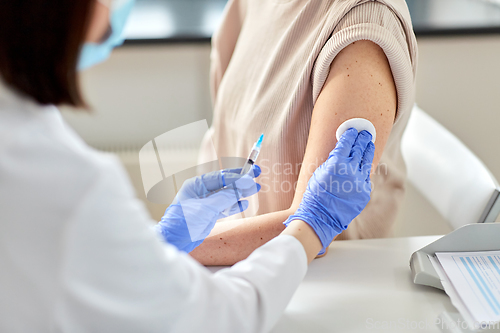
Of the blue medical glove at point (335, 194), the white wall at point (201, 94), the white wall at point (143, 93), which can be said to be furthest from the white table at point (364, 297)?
the white wall at point (143, 93)

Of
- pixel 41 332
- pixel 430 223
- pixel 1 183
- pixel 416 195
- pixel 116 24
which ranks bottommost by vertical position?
pixel 430 223

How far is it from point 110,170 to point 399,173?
2.92 ft

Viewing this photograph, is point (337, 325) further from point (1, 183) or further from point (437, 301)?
point (1, 183)

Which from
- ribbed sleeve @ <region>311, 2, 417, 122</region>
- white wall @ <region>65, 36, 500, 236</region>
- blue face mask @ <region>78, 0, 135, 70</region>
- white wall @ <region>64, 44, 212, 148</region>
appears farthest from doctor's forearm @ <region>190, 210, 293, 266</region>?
white wall @ <region>64, 44, 212, 148</region>

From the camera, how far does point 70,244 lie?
1.34 ft

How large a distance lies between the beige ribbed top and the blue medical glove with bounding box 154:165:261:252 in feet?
0.51

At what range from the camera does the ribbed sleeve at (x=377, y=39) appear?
2.74 ft

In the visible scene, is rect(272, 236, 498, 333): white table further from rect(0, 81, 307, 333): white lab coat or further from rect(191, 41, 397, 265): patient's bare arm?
rect(0, 81, 307, 333): white lab coat

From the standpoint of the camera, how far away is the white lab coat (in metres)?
0.41

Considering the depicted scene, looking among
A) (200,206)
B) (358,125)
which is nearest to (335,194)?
(358,125)

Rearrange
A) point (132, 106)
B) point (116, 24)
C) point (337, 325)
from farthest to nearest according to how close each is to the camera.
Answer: point (132, 106)
point (337, 325)
point (116, 24)

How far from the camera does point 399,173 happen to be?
114 cm

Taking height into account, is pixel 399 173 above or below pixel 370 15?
below

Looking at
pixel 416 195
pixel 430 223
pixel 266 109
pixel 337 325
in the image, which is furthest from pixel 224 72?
pixel 430 223
